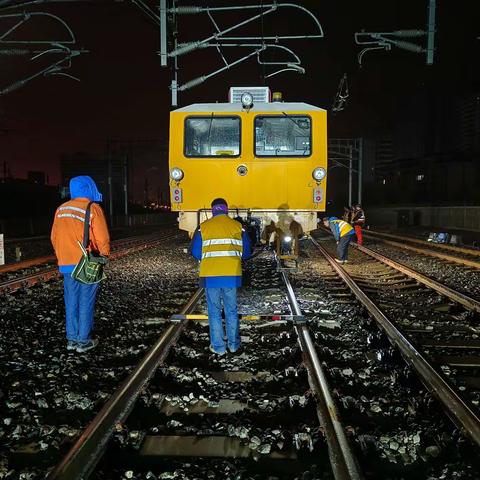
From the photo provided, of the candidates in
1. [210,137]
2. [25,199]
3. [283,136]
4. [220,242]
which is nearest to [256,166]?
[283,136]

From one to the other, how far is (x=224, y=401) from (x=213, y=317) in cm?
140

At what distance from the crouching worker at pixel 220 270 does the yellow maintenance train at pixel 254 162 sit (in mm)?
5530

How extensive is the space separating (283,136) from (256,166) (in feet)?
2.85

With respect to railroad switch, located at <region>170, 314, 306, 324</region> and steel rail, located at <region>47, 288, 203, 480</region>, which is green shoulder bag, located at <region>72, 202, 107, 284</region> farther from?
railroad switch, located at <region>170, 314, 306, 324</region>

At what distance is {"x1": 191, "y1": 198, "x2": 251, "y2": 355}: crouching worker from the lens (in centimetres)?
548

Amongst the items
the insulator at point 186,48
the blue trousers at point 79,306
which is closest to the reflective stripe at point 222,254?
the blue trousers at point 79,306

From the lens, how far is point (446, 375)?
4555 millimetres

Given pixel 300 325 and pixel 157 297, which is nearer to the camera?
pixel 300 325

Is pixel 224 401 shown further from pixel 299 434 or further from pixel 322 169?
pixel 322 169

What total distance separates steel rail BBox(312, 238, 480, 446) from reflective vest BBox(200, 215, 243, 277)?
1.85 metres

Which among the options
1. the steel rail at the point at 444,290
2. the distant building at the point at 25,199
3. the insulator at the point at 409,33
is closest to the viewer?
the steel rail at the point at 444,290

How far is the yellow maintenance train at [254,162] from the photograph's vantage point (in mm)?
11117

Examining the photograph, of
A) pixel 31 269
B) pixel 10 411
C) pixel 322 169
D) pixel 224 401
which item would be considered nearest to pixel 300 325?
pixel 224 401

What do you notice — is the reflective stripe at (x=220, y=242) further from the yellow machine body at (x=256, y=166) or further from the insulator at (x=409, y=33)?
the insulator at (x=409, y=33)
